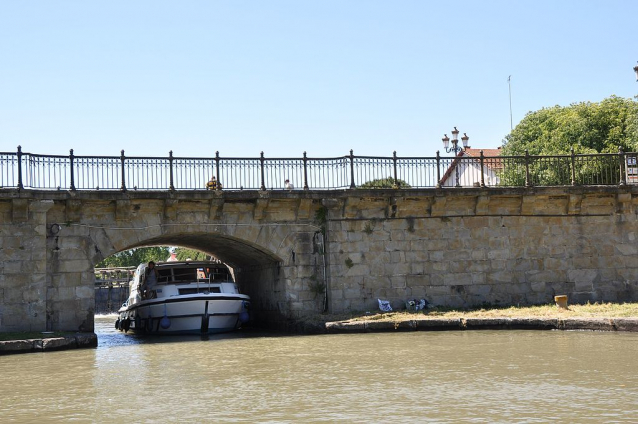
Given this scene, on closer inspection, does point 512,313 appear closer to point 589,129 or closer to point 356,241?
point 356,241

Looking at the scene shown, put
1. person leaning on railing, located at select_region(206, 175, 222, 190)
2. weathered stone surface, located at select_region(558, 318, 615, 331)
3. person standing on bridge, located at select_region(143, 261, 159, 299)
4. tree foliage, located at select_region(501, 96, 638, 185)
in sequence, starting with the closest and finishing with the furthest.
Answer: weathered stone surface, located at select_region(558, 318, 615, 331) < person leaning on railing, located at select_region(206, 175, 222, 190) < person standing on bridge, located at select_region(143, 261, 159, 299) < tree foliage, located at select_region(501, 96, 638, 185)

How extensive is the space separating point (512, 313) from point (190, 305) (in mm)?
9117

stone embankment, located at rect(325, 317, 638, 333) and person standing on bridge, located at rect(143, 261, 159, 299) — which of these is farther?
person standing on bridge, located at rect(143, 261, 159, 299)

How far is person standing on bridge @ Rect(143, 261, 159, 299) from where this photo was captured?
83.6ft

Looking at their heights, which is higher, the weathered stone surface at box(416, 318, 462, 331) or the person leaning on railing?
the person leaning on railing

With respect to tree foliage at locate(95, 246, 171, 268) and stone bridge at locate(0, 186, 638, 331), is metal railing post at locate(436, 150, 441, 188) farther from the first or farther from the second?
tree foliage at locate(95, 246, 171, 268)

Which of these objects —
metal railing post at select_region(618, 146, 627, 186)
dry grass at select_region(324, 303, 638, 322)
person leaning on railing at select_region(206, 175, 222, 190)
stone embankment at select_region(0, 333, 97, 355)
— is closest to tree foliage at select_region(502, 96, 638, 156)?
metal railing post at select_region(618, 146, 627, 186)

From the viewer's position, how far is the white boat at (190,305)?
23797 millimetres

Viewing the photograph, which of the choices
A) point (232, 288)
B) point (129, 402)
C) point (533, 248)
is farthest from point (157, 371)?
point (533, 248)

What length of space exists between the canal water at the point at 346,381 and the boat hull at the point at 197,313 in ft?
17.4

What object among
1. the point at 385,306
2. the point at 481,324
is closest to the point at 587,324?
the point at 481,324

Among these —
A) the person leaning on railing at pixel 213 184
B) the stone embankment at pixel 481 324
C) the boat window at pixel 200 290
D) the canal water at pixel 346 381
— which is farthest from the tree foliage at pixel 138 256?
the canal water at pixel 346 381

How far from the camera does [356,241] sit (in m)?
22.3

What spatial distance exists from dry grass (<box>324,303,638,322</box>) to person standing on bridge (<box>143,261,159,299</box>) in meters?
6.95
